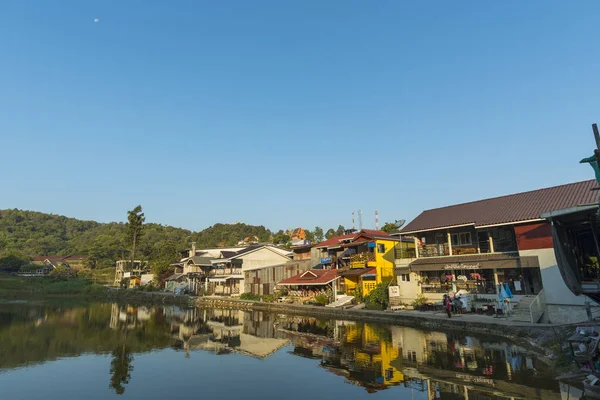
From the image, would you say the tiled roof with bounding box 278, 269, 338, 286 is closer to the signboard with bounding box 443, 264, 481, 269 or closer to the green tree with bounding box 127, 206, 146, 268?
the signboard with bounding box 443, 264, 481, 269

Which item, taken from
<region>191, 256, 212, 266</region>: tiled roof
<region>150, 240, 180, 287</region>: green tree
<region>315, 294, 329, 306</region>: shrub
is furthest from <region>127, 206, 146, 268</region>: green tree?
<region>315, 294, 329, 306</region>: shrub

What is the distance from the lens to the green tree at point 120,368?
13.3 m

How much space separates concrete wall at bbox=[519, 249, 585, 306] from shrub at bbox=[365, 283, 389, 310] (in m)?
11.6

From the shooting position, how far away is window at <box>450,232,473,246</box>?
27.0m

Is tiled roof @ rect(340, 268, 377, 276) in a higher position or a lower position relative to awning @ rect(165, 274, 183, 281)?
lower

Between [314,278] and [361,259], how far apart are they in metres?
6.70

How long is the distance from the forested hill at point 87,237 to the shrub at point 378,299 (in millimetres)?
65782

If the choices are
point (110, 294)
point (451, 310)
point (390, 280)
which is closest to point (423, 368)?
point (451, 310)

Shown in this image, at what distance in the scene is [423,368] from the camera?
1310cm

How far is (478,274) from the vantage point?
25.0 metres

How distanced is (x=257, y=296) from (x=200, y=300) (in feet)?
32.5

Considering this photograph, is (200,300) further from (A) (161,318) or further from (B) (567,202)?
(B) (567,202)

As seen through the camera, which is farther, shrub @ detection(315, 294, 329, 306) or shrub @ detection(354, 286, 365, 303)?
shrub @ detection(315, 294, 329, 306)

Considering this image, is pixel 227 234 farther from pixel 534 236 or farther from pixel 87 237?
pixel 534 236
